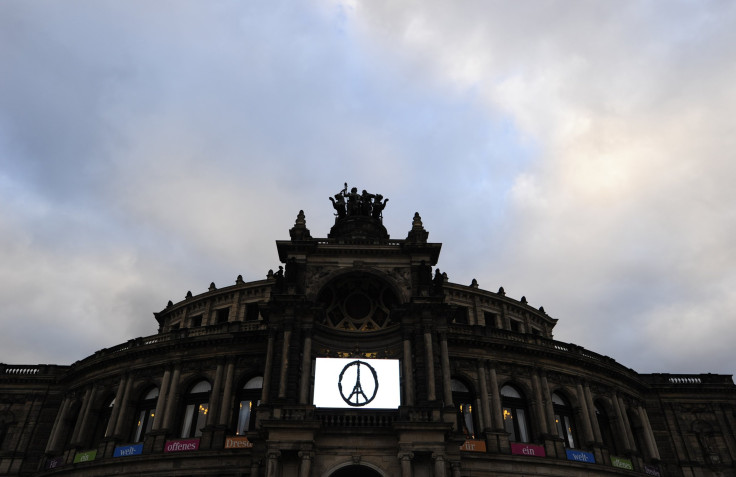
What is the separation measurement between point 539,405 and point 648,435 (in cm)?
1116

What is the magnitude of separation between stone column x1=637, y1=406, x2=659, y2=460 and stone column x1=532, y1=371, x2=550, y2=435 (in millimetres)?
10451

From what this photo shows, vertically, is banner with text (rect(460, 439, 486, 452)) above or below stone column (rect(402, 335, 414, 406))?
below

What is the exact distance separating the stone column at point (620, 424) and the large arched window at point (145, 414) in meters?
33.4

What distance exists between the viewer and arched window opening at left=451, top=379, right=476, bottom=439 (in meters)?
34.6

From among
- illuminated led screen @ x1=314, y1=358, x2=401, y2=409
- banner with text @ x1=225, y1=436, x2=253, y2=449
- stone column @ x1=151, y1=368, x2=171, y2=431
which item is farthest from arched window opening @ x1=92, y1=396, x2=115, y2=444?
illuminated led screen @ x1=314, y1=358, x2=401, y2=409

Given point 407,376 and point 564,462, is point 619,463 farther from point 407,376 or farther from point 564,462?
point 407,376

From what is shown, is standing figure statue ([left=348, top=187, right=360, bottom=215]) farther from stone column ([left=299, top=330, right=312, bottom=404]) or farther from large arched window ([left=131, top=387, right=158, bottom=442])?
large arched window ([left=131, top=387, right=158, bottom=442])

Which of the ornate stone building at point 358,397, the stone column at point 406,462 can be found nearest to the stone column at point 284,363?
the ornate stone building at point 358,397

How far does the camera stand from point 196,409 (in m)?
36.4

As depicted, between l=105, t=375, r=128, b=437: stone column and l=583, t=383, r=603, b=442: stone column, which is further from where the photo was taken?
l=583, t=383, r=603, b=442: stone column

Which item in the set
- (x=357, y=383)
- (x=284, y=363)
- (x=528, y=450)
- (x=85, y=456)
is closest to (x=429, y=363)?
(x=357, y=383)

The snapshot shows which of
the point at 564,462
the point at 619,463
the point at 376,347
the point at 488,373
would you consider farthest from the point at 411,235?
the point at 619,463

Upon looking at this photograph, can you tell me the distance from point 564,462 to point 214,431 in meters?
23.0

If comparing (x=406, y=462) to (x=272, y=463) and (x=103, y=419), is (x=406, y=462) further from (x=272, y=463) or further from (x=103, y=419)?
(x=103, y=419)
